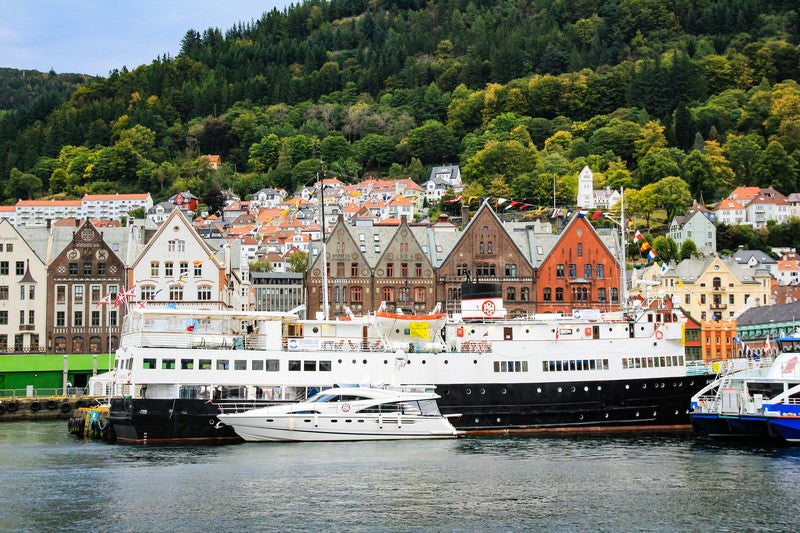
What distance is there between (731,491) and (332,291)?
46.0m

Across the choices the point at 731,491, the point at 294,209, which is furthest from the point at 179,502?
the point at 294,209

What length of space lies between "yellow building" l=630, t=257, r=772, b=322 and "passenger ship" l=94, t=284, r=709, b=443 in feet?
150

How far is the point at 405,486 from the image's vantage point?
4275 cm

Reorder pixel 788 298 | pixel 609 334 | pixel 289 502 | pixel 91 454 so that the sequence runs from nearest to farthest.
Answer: pixel 289 502, pixel 91 454, pixel 609 334, pixel 788 298

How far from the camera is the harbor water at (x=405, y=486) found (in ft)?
123

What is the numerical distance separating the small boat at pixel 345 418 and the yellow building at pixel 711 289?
5398 centimetres

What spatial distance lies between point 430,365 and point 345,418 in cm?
596

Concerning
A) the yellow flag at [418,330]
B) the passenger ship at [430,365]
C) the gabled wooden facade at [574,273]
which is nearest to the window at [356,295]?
the gabled wooden facade at [574,273]

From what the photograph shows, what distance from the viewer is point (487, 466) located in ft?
155

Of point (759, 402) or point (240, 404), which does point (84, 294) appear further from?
point (759, 402)

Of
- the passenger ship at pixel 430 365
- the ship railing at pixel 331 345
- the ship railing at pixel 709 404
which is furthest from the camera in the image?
the ship railing at pixel 709 404

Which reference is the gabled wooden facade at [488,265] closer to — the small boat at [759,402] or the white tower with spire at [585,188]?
the small boat at [759,402]

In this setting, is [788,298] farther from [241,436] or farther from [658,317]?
[241,436]

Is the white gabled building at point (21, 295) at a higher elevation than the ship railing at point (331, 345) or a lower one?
higher
